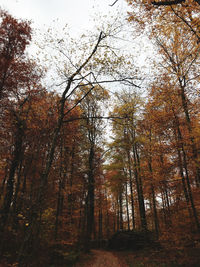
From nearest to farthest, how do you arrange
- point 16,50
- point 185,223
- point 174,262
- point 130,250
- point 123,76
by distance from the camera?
point 123,76 < point 185,223 < point 174,262 < point 16,50 < point 130,250

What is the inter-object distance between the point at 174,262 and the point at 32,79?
1403 cm

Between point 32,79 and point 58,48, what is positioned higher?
point 32,79

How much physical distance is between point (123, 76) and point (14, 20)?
823 centimetres

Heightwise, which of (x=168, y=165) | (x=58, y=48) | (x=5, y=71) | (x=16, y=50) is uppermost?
(x=16, y=50)

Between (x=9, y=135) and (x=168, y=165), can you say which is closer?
(x=168, y=165)

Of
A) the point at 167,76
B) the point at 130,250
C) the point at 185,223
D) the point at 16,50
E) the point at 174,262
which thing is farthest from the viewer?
the point at 130,250

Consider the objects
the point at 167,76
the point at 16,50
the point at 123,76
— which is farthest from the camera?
the point at 167,76

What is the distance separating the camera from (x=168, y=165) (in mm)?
9086

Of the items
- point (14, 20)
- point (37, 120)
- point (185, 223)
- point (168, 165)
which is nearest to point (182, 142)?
point (168, 165)

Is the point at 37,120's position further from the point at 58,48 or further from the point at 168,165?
the point at 168,165

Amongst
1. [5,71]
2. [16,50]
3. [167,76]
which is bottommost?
[5,71]

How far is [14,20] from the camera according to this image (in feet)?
29.1

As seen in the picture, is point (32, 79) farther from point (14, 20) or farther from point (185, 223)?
point (185, 223)

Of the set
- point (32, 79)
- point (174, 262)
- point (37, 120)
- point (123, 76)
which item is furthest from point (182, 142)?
point (32, 79)
